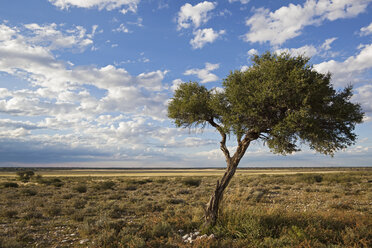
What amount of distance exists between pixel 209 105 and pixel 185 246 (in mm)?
6558

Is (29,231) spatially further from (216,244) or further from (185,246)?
(216,244)

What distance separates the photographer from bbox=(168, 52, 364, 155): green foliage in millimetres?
9602

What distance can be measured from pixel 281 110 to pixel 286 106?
25.5 inches

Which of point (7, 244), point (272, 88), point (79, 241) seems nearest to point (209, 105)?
point (272, 88)

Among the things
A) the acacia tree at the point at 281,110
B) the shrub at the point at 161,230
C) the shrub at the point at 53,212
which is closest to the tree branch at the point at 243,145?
the acacia tree at the point at 281,110

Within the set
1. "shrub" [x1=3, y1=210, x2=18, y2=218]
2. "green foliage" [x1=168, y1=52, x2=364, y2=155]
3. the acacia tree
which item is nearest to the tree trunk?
the acacia tree

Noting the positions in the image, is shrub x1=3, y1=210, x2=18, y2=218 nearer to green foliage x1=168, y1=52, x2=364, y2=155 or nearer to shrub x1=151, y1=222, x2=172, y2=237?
shrub x1=151, y1=222, x2=172, y2=237

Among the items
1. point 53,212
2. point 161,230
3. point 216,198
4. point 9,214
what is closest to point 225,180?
point 216,198

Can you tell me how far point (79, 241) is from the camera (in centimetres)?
995

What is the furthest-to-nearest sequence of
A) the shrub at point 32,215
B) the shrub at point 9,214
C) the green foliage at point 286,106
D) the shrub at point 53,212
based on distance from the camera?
1. the shrub at point 53,212
2. the shrub at point 9,214
3. the shrub at point 32,215
4. the green foliage at point 286,106

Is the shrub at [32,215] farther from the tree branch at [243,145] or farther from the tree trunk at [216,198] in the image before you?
the tree branch at [243,145]

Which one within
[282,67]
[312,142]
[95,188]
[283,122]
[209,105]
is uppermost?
[282,67]

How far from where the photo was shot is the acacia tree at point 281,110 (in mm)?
9633

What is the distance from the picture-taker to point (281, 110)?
10.5 meters
